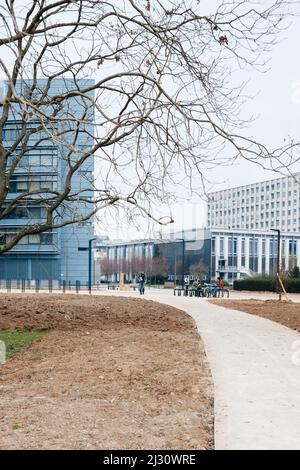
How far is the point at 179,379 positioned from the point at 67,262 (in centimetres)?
6676

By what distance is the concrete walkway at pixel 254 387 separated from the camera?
16.1ft

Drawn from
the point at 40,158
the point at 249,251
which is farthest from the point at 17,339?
the point at 249,251

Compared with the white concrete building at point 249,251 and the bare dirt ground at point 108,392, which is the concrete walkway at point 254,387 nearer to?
A: the bare dirt ground at point 108,392

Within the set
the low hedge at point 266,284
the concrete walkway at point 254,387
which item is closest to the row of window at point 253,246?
the low hedge at point 266,284

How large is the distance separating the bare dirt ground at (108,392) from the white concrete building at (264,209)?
13801 centimetres

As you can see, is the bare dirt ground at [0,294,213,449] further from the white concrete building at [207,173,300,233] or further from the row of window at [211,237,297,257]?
the white concrete building at [207,173,300,233]

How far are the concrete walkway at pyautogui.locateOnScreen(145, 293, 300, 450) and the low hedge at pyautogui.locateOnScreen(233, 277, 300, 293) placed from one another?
127 ft

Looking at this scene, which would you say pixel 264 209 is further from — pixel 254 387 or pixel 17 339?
pixel 254 387

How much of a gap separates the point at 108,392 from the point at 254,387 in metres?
1.71

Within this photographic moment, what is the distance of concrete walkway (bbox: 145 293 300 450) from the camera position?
4906mm

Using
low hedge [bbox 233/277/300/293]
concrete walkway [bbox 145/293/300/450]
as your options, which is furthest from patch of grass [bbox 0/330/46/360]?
low hedge [bbox 233/277/300/293]

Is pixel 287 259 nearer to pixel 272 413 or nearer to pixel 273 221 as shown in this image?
pixel 273 221

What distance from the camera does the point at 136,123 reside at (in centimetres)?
1169
